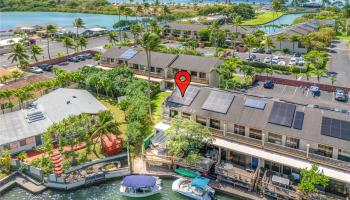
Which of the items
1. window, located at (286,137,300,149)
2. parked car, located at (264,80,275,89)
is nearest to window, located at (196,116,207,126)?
window, located at (286,137,300,149)

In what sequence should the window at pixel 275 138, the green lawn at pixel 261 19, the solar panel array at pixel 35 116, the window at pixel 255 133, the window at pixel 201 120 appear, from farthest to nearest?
the green lawn at pixel 261 19 < the solar panel array at pixel 35 116 < the window at pixel 201 120 < the window at pixel 255 133 < the window at pixel 275 138

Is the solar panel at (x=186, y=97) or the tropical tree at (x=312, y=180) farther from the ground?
the solar panel at (x=186, y=97)

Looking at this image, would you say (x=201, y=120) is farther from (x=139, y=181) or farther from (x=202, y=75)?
(x=202, y=75)

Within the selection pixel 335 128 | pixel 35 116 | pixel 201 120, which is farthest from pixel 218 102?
pixel 35 116

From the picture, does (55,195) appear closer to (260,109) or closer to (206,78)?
(260,109)

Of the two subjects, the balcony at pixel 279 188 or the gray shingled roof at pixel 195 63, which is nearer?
the balcony at pixel 279 188

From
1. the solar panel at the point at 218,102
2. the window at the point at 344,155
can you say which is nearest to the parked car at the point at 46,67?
the solar panel at the point at 218,102

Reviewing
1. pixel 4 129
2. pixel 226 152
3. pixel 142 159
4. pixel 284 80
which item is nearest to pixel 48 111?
pixel 4 129

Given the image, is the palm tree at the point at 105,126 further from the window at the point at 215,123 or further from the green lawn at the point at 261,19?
the green lawn at the point at 261,19
